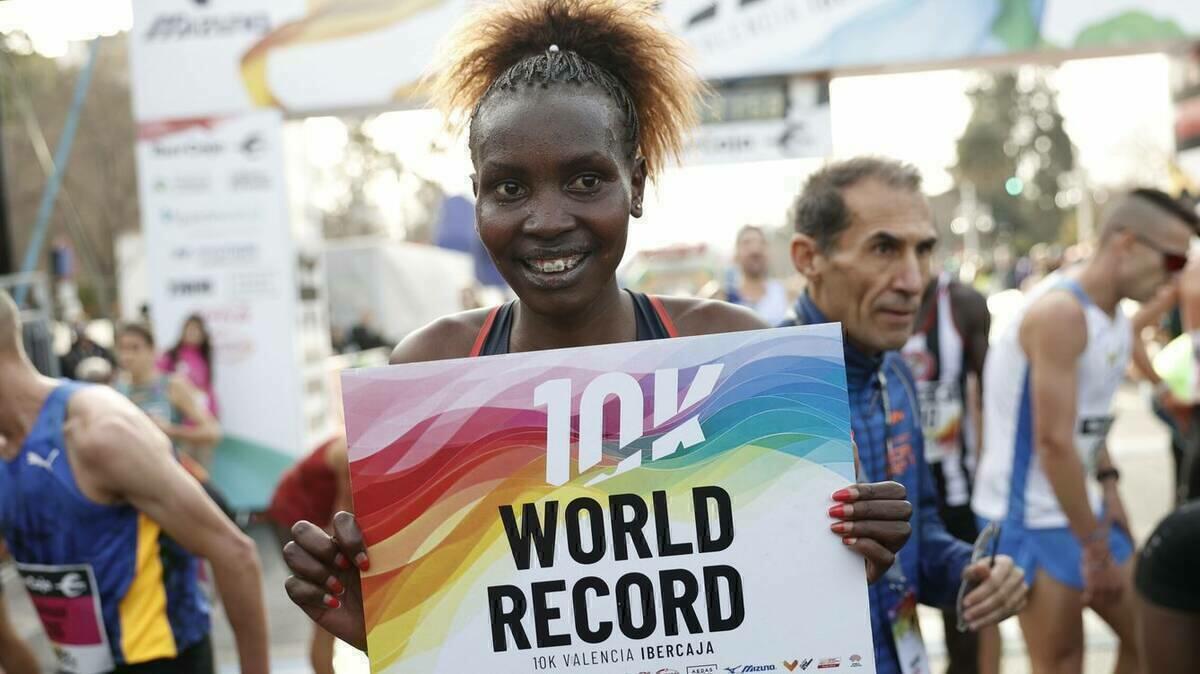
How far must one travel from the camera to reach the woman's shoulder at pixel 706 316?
197cm

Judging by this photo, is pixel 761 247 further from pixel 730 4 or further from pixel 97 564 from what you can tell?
pixel 97 564

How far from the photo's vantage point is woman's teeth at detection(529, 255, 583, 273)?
1.69 meters

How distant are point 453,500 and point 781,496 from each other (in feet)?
1.57

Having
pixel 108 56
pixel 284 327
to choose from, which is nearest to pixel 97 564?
pixel 284 327

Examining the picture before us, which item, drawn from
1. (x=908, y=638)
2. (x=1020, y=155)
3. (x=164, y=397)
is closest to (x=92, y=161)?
(x=164, y=397)

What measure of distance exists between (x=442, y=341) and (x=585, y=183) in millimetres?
461

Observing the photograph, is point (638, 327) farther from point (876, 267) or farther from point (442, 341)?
point (876, 267)

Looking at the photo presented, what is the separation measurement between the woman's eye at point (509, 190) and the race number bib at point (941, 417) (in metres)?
3.54

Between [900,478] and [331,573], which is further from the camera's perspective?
[900,478]

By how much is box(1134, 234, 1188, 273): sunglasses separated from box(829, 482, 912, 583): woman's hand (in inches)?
117

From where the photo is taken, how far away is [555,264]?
1.69 m

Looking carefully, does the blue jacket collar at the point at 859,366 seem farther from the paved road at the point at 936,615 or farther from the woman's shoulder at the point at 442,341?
the paved road at the point at 936,615

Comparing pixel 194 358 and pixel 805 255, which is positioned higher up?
pixel 805 255

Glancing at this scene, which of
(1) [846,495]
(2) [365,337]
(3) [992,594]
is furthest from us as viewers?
(2) [365,337]
